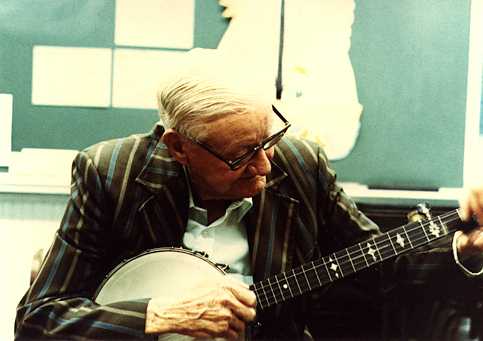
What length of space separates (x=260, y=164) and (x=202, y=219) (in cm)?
19

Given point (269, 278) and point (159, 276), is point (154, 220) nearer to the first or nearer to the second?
point (159, 276)

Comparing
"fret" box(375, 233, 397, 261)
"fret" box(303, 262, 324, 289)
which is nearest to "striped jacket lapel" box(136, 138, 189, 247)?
"fret" box(303, 262, 324, 289)

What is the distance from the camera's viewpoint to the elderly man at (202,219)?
1.18m

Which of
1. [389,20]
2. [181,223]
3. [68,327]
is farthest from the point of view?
[389,20]

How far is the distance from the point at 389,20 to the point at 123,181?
2.38 feet

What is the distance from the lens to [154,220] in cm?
131

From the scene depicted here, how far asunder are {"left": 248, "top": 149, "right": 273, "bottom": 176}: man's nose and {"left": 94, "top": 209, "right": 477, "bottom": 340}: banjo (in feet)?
0.60

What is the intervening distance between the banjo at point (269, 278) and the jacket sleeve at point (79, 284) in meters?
0.04

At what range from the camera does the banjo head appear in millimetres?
1207

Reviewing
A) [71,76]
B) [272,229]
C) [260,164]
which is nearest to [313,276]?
[272,229]

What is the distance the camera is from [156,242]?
4.29 feet

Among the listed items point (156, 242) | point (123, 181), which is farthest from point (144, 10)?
point (156, 242)

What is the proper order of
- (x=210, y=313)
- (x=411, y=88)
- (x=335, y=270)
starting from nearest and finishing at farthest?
1. (x=210, y=313)
2. (x=335, y=270)
3. (x=411, y=88)

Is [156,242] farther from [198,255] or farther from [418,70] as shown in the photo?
[418,70]
